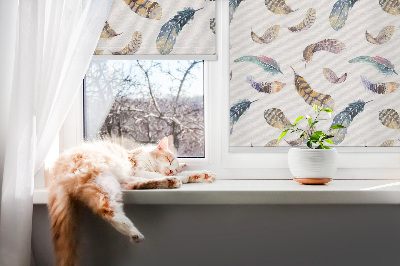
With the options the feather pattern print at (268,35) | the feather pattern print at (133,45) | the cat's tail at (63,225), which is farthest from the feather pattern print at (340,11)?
the cat's tail at (63,225)

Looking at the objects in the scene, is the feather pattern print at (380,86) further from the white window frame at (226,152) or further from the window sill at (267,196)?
the window sill at (267,196)

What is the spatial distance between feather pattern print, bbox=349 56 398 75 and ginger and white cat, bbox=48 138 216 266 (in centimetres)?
98

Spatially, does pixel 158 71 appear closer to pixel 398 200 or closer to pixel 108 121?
pixel 108 121

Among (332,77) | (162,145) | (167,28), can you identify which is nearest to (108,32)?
(167,28)

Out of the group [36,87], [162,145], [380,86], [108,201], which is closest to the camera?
[108,201]

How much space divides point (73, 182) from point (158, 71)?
69 centimetres

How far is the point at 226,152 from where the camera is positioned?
65.3 inches

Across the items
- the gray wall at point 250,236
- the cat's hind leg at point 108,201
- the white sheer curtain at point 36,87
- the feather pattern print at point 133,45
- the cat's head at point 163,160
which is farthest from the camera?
the feather pattern print at point 133,45

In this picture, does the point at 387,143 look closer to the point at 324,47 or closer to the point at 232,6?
the point at 324,47

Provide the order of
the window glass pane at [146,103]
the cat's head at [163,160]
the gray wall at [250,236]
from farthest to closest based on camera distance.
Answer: the window glass pane at [146,103]
the cat's head at [163,160]
the gray wall at [250,236]

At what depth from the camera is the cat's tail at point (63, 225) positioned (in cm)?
119

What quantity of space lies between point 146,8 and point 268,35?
1.83 feet

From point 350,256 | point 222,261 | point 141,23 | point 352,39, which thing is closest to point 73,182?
point 222,261

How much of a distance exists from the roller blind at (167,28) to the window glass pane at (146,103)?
0.33 feet
